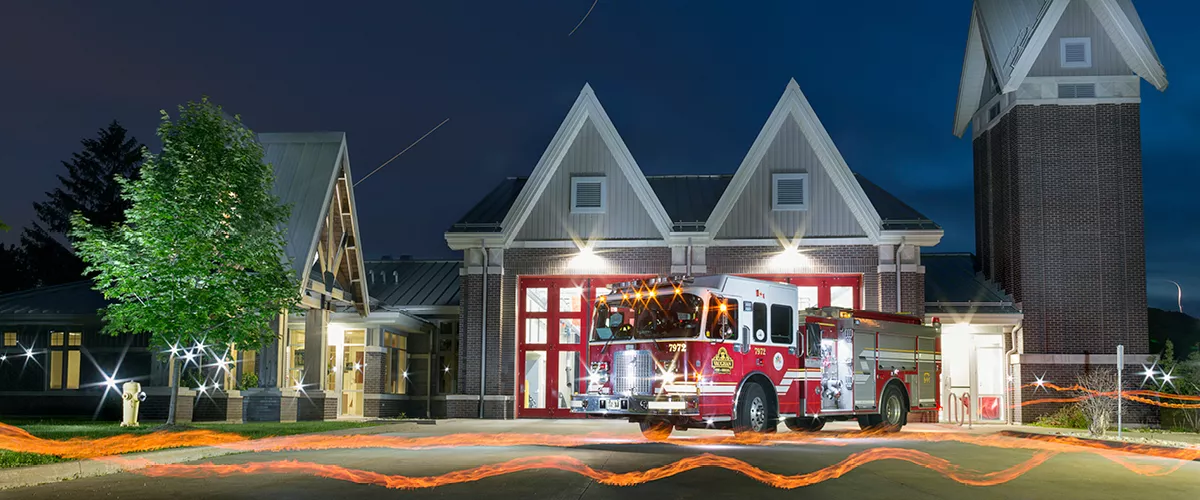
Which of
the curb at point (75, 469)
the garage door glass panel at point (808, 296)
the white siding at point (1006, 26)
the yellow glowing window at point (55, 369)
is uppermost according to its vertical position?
the white siding at point (1006, 26)

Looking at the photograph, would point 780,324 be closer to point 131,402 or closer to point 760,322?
point 760,322

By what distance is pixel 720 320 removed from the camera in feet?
65.5

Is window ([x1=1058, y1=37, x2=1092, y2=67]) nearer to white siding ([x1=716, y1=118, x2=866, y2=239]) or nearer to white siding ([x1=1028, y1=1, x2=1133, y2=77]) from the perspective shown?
white siding ([x1=1028, y1=1, x2=1133, y2=77])

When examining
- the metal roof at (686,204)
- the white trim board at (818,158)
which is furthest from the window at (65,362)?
the white trim board at (818,158)

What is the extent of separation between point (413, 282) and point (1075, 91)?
73.9 ft

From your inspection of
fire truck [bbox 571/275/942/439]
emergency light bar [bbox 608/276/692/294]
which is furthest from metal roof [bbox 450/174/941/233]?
emergency light bar [bbox 608/276/692/294]

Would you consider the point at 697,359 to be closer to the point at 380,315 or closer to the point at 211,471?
the point at 211,471

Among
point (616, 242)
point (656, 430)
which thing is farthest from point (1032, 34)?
point (656, 430)

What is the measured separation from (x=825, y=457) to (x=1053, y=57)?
2053 centimetres

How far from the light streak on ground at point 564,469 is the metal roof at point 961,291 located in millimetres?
17301

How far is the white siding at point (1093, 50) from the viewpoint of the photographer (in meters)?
31.9

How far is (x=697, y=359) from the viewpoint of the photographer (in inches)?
773

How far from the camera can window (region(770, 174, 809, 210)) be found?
1282 inches

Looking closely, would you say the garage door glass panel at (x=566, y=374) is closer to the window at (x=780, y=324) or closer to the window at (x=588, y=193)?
the window at (x=588, y=193)
